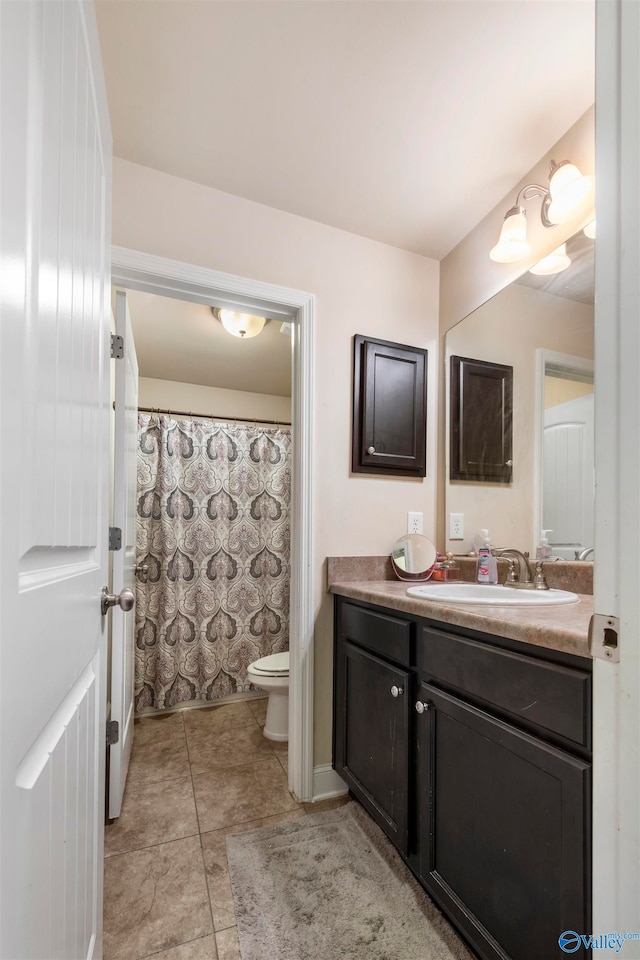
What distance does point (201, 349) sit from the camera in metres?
3.07

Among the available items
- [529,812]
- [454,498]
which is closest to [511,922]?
[529,812]

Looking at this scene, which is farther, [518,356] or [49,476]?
[518,356]

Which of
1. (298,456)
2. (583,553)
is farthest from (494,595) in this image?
(298,456)

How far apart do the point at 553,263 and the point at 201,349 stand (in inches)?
87.1

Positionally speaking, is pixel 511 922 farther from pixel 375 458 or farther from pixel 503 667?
pixel 375 458

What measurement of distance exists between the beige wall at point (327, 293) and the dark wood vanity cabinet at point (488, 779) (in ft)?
1.71

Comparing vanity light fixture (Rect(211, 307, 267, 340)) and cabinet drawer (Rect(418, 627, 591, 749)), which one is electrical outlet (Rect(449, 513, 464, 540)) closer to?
cabinet drawer (Rect(418, 627, 591, 749))

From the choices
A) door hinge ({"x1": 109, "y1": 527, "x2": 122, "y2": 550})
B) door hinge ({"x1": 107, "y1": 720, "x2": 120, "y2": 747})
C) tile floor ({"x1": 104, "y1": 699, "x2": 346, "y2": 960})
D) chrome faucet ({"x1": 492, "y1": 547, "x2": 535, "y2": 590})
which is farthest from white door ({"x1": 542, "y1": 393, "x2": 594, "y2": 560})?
door hinge ({"x1": 107, "y1": 720, "x2": 120, "y2": 747})

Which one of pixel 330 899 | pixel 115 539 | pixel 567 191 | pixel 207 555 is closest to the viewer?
pixel 330 899

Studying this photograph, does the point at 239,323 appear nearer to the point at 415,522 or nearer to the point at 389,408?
the point at 389,408

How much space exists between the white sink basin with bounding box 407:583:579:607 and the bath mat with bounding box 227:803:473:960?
0.86m

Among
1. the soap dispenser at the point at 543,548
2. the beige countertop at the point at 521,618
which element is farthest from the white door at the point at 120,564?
the soap dispenser at the point at 543,548

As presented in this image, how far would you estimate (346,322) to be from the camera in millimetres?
2000

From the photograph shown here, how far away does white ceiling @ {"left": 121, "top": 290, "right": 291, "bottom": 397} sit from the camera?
8.43 ft
